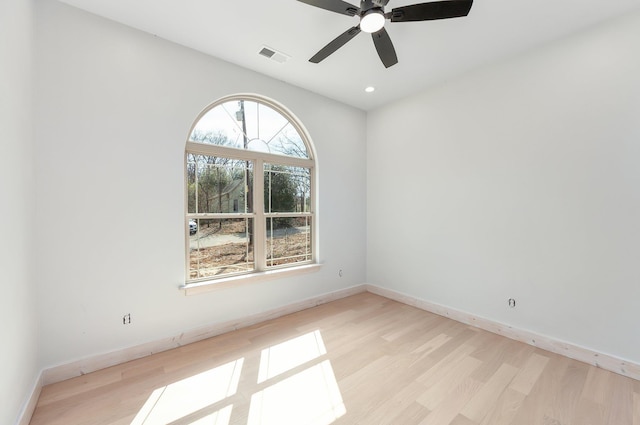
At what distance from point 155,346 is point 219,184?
1693 mm

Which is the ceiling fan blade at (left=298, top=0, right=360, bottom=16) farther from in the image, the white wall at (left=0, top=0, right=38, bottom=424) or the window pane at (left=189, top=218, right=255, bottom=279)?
the window pane at (left=189, top=218, right=255, bottom=279)

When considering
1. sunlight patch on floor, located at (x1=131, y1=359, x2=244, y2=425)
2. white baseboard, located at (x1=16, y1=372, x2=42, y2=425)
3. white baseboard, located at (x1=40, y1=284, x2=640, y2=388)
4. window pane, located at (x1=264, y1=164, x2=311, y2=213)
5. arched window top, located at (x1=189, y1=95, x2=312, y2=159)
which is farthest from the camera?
window pane, located at (x1=264, y1=164, x2=311, y2=213)

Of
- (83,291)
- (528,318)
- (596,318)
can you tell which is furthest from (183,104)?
(596,318)

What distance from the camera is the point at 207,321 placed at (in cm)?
268

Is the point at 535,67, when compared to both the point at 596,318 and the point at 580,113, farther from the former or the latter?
the point at 596,318

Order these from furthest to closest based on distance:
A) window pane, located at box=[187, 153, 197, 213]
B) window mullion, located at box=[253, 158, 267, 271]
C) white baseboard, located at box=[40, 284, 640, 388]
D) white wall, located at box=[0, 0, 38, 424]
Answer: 1. window mullion, located at box=[253, 158, 267, 271]
2. window pane, located at box=[187, 153, 197, 213]
3. white baseboard, located at box=[40, 284, 640, 388]
4. white wall, located at box=[0, 0, 38, 424]

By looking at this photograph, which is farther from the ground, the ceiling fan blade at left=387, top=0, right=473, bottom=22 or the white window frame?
the ceiling fan blade at left=387, top=0, right=473, bottom=22

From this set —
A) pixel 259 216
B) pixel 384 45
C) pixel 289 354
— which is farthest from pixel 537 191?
pixel 259 216

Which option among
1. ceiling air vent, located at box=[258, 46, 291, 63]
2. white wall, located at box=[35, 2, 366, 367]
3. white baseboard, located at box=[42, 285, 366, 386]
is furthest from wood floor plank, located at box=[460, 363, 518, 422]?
ceiling air vent, located at box=[258, 46, 291, 63]

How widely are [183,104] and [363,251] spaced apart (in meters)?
3.16

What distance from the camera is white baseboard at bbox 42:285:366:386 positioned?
1.99 m

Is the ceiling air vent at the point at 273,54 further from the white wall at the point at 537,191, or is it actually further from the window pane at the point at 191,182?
the white wall at the point at 537,191

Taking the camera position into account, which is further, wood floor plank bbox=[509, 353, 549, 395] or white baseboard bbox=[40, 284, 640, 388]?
white baseboard bbox=[40, 284, 640, 388]

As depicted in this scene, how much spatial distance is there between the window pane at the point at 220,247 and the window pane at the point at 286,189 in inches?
16.4
